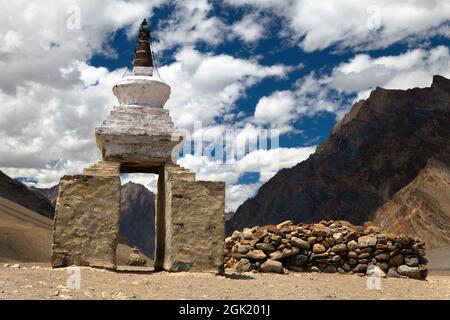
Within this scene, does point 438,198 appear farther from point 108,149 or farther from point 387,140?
point 108,149

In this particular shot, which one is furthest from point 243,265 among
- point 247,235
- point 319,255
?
point 319,255

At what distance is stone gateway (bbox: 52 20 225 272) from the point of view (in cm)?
917

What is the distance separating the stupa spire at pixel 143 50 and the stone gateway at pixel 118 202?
1233 millimetres

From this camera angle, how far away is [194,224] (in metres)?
9.59

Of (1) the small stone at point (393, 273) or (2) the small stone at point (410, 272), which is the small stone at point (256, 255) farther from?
(2) the small stone at point (410, 272)

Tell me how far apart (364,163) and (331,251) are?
3231 inches

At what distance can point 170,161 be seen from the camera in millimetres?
10812

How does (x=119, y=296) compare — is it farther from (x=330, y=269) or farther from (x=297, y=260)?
(x=330, y=269)

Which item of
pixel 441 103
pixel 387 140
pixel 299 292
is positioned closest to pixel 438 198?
pixel 387 140

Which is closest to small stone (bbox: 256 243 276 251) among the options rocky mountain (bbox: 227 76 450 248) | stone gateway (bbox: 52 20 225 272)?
stone gateway (bbox: 52 20 225 272)

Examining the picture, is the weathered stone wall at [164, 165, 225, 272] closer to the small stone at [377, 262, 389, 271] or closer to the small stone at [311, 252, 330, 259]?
the small stone at [311, 252, 330, 259]

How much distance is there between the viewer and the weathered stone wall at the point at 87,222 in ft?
29.8

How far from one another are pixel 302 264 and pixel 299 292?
4693 mm

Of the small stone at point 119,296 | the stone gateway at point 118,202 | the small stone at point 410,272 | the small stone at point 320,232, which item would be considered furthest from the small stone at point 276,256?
the small stone at point 119,296
